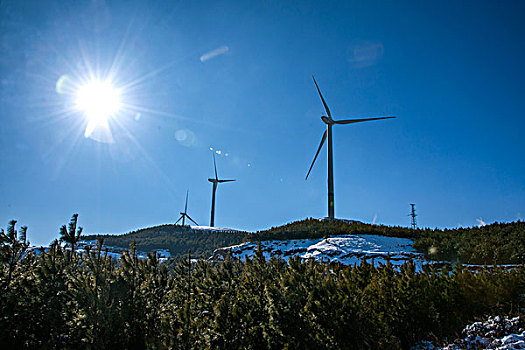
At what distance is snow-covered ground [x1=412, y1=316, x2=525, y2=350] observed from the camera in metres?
4.50

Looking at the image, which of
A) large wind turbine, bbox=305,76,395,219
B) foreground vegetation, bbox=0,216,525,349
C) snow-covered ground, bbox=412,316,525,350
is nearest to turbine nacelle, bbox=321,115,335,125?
large wind turbine, bbox=305,76,395,219

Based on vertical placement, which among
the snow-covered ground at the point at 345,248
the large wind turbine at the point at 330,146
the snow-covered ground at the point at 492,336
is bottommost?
the snow-covered ground at the point at 492,336

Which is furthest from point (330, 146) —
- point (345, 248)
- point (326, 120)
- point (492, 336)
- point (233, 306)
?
point (233, 306)

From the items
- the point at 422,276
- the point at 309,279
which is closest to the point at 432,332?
the point at 422,276

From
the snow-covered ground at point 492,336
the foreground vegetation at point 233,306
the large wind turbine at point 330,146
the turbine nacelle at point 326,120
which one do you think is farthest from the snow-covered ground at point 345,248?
the turbine nacelle at point 326,120

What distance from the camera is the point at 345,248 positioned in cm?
1564

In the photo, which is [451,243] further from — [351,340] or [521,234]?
[351,340]

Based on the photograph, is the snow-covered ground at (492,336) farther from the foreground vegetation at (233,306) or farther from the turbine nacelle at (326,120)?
the turbine nacelle at (326,120)

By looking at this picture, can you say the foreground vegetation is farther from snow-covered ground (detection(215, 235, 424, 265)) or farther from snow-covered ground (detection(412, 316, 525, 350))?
snow-covered ground (detection(215, 235, 424, 265))

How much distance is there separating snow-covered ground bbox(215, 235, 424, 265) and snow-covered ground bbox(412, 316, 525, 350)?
314 inches

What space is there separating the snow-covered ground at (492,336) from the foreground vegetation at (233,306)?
295 mm

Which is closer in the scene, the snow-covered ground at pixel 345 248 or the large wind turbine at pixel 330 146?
the snow-covered ground at pixel 345 248

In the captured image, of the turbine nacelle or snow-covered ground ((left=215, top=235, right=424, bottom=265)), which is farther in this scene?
the turbine nacelle

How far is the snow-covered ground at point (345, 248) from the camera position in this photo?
13950 millimetres
